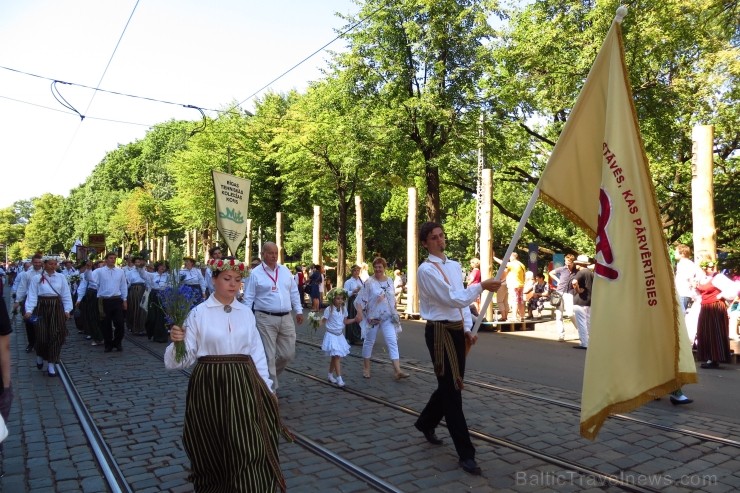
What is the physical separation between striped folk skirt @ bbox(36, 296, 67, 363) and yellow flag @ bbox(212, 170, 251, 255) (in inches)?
173

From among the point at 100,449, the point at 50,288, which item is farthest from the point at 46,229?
the point at 100,449

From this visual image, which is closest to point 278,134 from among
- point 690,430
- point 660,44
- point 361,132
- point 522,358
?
point 361,132

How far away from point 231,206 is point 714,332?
1040cm

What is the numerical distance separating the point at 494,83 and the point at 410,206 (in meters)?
5.98

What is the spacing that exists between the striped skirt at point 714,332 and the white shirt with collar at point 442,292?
21.7 feet

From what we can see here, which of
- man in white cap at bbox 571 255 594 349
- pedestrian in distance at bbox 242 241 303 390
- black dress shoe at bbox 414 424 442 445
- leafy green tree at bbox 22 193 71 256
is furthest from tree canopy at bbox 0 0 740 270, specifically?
leafy green tree at bbox 22 193 71 256

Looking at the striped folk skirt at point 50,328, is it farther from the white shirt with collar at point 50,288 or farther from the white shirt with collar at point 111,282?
the white shirt with collar at point 111,282

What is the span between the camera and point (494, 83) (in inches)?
861

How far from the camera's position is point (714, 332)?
10.0m

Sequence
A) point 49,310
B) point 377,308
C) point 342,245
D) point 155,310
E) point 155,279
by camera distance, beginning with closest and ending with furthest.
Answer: point 377,308, point 49,310, point 155,310, point 155,279, point 342,245

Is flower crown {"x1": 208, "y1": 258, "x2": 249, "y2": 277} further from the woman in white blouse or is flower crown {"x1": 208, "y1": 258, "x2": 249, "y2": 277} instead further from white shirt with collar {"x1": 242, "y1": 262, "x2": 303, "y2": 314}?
the woman in white blouse

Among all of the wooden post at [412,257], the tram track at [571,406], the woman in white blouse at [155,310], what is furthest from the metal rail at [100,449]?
the wooden post at [412,257]

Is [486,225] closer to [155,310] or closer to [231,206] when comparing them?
[231,206]

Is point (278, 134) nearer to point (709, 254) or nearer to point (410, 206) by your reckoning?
point (410, 206)
